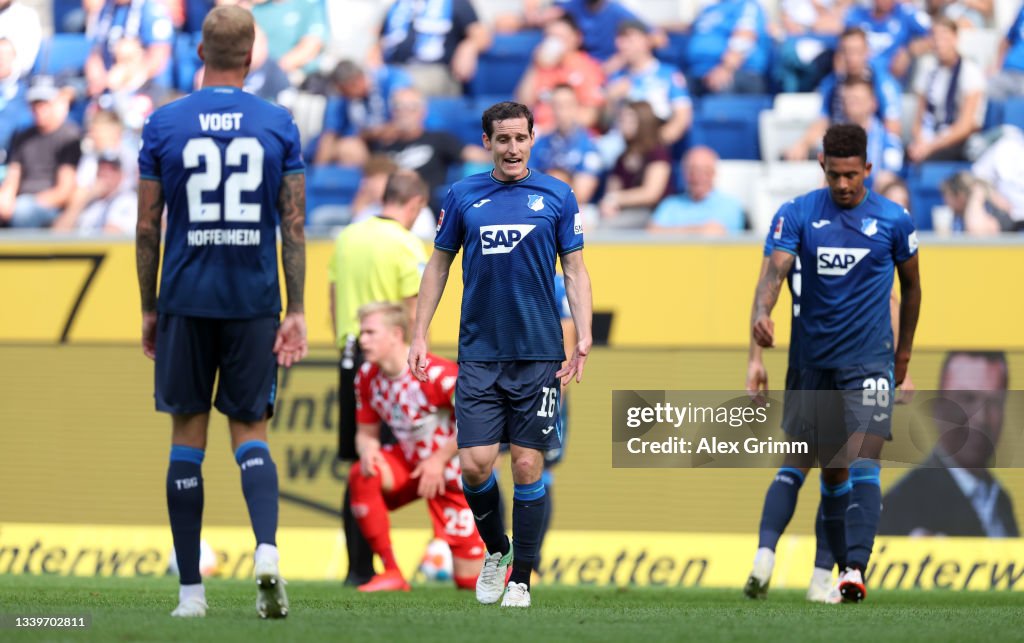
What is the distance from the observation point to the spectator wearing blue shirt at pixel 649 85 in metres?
13.3

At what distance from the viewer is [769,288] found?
7699 millimetres

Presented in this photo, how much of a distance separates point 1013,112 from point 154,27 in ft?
25.7

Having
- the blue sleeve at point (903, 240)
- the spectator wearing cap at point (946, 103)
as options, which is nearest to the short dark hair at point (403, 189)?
the blue sleeve at point (903, 240)

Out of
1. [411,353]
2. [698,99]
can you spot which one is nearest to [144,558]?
[411,353]

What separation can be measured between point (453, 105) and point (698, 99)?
228 centimetres

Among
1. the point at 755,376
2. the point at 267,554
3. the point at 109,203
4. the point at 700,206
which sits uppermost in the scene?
the point at 700,206

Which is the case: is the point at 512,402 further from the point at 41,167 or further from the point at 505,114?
the point at 41,167

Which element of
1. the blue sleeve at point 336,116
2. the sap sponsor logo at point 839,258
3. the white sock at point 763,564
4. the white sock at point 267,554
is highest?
the blue sleeve at point 336,116

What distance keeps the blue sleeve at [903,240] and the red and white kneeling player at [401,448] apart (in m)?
2.41

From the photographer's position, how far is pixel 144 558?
10070 millimetres

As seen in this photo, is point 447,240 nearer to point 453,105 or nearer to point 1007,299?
point 1007,299

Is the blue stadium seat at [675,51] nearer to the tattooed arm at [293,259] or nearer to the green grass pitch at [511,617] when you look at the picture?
the green grass pitch at [511,617]

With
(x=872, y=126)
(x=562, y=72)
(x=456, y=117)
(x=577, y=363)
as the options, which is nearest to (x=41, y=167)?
(x=456, y=117)

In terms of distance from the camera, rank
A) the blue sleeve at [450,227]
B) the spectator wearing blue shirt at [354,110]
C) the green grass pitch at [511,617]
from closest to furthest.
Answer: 1. the green grass pitch at [511,617]
2. the blue sleeve at [450,227]
3. the spectator wearing blue shirt at [354,110]
